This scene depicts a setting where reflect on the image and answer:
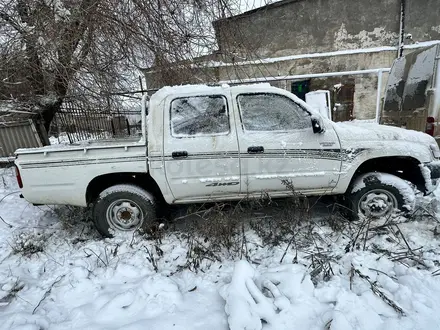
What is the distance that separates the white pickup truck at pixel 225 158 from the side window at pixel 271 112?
1 centimetres

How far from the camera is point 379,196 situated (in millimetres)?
3297

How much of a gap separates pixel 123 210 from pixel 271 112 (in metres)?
2.22

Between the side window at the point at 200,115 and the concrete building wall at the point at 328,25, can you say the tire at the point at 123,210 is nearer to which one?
the side window at the point at 200,115

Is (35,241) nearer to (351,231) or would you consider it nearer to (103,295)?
(103,295)

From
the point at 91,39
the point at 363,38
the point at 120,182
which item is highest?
the point at 363,38

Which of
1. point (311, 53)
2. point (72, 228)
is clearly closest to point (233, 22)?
point (72, 228)

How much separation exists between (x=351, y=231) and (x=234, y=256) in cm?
148

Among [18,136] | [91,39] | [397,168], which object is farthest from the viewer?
[18,136]

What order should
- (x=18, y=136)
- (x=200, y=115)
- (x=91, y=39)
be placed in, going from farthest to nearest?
(x=18, y=136) → (x=91, y=39) → (x=200, y=115)

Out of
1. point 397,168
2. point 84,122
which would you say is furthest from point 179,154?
point 84,122

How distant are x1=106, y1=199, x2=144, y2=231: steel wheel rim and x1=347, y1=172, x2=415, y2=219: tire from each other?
8.93 feet

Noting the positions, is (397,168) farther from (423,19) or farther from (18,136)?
(423,19)

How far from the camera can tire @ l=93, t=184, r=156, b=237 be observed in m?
3.21

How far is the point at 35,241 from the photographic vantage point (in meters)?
3.26
